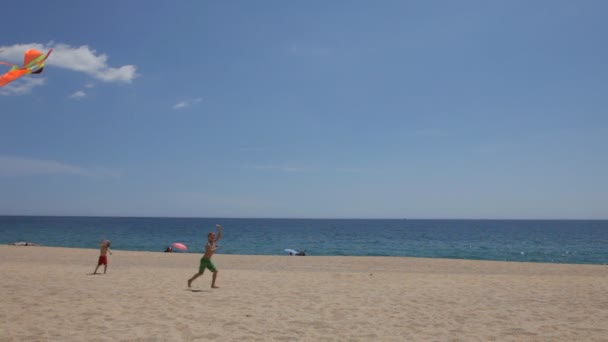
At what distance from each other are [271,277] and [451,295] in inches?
252

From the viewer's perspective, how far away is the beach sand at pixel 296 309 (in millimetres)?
6910

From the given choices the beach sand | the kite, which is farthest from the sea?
the kite

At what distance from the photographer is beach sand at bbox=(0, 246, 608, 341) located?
22.7 feet

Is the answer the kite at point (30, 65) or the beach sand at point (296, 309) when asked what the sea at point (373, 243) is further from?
the kite at point (30, 65)

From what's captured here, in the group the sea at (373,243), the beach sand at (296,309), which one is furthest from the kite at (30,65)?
the sea at (373,243)

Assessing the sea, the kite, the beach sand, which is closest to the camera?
the kite

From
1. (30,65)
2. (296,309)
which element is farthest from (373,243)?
(30,65)

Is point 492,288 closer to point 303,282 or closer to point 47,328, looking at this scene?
point 303,282

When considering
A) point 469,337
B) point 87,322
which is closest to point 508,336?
point 469,337

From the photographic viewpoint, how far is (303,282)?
13.4m

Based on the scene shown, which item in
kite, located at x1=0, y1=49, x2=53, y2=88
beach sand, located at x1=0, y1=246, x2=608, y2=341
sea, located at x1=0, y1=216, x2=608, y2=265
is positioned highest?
kite, located at x1=0, y1=49, x2=53, y2=88

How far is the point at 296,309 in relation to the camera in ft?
29.4

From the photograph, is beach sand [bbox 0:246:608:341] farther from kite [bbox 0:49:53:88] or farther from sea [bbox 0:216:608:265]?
sea [bbox 0:216:608:265]

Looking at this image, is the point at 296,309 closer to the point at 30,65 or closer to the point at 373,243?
the point at 30,65
